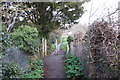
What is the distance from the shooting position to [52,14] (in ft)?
24.0

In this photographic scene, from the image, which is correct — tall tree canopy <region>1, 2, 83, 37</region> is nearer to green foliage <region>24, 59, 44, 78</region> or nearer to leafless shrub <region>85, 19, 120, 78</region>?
green foliage <region>24, 59, 44, 78</region>

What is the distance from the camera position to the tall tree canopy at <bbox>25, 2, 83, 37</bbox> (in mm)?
6441

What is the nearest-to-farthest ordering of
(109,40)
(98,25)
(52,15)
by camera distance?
(109,40), (98,25), (52,15)

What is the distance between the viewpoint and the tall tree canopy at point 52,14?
21.1 ft

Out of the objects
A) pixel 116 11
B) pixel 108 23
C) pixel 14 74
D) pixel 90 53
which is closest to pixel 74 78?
pixel 90 53

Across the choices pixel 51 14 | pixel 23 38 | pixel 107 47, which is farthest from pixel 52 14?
pixel 107 47

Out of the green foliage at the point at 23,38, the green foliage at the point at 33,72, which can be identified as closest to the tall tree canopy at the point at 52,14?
the green foliage at the point at 23,38

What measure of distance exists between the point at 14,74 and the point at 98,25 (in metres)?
2.71

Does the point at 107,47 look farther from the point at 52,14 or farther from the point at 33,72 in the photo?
the point at 52,14

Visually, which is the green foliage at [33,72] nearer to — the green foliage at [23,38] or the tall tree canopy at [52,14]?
the green foliage at [23,38]

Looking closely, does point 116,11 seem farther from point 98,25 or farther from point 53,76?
point 53,76

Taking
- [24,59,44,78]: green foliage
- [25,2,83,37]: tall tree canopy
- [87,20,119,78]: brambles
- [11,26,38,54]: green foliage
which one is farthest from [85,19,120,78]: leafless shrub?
[25,2,83,37]: tall tree canopy

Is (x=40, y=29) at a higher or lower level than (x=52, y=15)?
lower

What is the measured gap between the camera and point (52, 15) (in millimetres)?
7340
